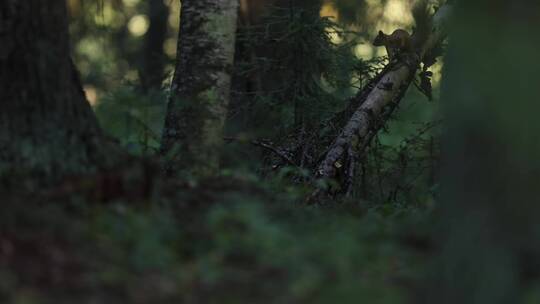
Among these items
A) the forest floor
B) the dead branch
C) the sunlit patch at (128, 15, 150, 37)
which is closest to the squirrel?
the dead branch

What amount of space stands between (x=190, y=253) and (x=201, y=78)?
2612 mm

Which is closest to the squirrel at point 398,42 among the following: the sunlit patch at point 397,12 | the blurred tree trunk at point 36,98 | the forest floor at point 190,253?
the sunlit patch at point 397,12

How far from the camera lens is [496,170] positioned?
14.3 ft

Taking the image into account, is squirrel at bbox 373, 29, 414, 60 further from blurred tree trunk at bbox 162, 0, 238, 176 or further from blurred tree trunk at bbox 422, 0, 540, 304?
blurred tree trunk at bbox 422, 0, 540, 304

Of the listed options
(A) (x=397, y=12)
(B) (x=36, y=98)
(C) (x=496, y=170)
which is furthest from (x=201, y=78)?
(A) (x=397, y=12)

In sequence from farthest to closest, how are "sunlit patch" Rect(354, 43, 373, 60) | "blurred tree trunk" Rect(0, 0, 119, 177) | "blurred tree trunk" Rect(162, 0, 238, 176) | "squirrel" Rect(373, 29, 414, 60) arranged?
1. "sunlit patch" Rect(354, 43, 373, 60)
2. "squirrel" Rect(373, 29, 414, 60)
3. "blurred tree trunk" Rect(162, 0, 238, 176)
4. "blurred tree trunk" Rect(0, 0, 119, 177)

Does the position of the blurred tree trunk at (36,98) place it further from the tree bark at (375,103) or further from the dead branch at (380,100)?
the dead branch at (380,100)

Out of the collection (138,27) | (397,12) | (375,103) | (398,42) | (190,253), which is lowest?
(190,253)

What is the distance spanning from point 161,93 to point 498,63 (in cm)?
741

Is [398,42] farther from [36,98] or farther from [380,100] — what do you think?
[36,98]

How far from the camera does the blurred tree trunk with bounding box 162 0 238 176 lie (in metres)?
6.97

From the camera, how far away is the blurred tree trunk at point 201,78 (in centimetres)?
697

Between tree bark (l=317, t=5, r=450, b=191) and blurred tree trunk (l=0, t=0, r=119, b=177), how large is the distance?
12.3 ft

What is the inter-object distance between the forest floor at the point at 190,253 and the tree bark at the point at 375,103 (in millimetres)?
3435
